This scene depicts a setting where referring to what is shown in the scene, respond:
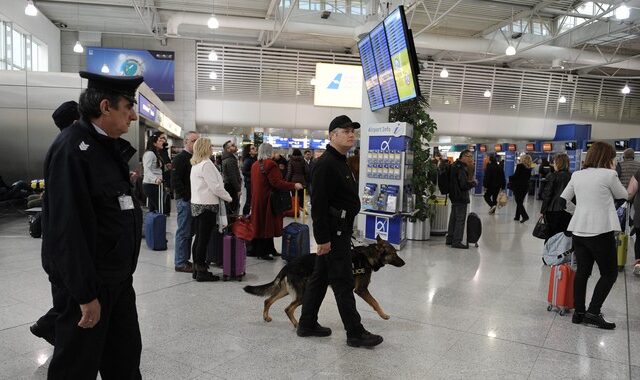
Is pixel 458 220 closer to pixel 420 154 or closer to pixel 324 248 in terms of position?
pixel 420 154

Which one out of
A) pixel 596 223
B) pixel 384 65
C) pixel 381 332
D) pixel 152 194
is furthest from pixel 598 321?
pixel 152 194

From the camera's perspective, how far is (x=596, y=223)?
3.75 m

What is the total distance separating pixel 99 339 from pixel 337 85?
41.1ft

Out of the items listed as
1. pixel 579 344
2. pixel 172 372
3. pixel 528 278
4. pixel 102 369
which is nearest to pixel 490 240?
pixel 528 278

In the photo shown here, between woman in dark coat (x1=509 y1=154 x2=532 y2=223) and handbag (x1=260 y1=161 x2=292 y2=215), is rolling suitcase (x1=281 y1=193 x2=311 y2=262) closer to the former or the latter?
handbag (x1=260 y1=161 x2=292 y2=215)

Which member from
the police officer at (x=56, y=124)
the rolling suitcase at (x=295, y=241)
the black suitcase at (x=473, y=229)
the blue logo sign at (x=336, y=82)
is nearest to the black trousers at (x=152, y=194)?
the rolling suitcase at (x=295, y=241)

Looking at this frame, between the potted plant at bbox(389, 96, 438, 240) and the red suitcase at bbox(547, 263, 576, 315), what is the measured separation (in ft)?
11.6

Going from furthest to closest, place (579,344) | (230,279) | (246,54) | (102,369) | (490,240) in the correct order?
(246,54) < (490,240) < (230,279) < (579,344) < (102,369)

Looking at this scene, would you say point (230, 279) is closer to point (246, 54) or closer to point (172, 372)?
point (172, 372)

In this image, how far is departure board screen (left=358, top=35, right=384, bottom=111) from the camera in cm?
769

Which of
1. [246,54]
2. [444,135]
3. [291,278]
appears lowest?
[291,278]

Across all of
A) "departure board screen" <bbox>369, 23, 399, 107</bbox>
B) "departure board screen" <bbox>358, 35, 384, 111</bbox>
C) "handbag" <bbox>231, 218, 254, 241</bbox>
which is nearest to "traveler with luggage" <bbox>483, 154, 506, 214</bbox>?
"departure board screen" <bbox>358, 35, 384, 111</bbox>

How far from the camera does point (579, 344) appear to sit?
357 cm

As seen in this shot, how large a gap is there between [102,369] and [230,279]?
124 inches
